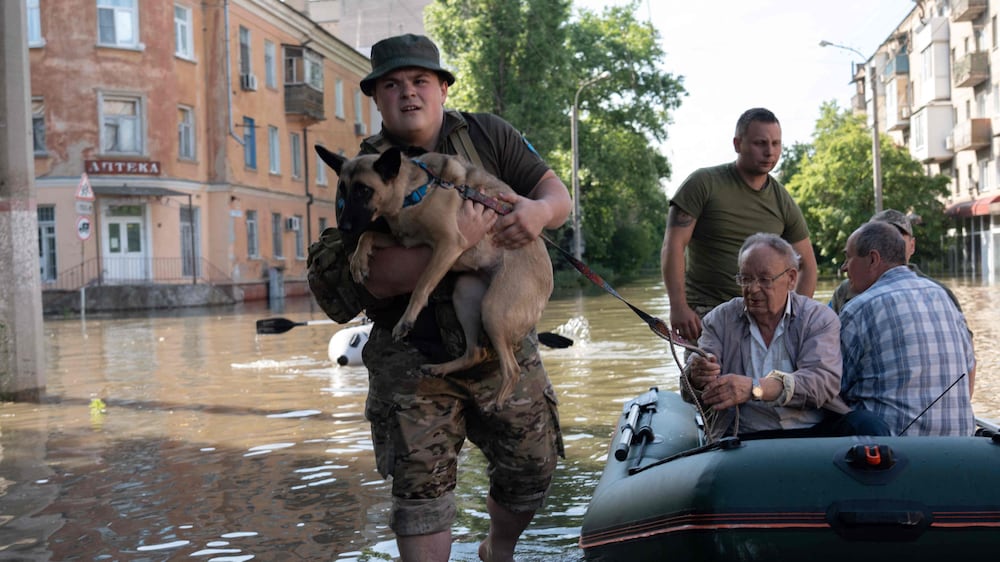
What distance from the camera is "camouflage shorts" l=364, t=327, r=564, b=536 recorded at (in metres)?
3.77

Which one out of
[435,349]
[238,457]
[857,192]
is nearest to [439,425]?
[435,349]

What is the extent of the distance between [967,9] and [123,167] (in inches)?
1373

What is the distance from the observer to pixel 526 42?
39.2m

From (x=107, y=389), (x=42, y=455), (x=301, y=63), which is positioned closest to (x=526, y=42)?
(x=301, y=63)

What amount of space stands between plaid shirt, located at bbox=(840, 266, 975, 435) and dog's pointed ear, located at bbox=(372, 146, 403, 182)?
199 centimetres

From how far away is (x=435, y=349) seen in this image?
3822 millimetres

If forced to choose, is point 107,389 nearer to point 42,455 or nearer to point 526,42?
point 42,455

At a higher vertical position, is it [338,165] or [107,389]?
[338,165]

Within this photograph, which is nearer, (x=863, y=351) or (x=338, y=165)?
(x=338, y=165)

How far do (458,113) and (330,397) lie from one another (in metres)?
6.62

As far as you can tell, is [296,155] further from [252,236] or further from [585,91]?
[585,91]

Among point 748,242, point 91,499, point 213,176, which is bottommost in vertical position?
point 91,499

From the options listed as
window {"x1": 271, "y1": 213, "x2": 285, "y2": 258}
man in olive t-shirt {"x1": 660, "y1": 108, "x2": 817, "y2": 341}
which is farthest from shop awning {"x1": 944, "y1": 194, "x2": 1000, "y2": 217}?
man in olive t-shirt {"x1": 660, "y1": 108, "x2": 817, "y2": 341}

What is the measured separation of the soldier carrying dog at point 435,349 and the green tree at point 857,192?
44211 millimetres
